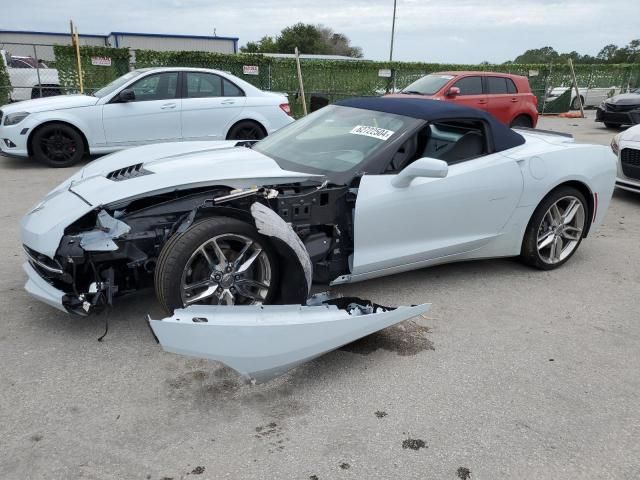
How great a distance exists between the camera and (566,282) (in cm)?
426

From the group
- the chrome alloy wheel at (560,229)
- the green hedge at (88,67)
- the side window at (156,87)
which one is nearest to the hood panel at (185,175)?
the chrome alloy wheel at (560,229)

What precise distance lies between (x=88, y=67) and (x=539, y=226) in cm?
1203

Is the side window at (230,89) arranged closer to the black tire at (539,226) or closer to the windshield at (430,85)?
the windshield at (430,85)

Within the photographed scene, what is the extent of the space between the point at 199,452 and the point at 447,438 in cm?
110

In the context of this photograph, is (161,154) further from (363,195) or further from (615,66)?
(615,66)

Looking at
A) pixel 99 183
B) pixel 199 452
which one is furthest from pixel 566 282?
pixel 99 183

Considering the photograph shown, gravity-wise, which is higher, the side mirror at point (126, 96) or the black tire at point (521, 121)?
the side mirror at point (126, 96)

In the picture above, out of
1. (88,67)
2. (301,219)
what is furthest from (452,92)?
(301,219)

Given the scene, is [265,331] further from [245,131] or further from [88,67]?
[88,67]

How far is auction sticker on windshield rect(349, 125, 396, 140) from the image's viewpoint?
145 inches

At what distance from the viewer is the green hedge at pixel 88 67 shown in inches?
501

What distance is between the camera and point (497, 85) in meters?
11.9

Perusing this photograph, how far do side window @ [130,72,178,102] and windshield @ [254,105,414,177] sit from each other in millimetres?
4801

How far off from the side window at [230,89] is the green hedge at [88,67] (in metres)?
5.45
